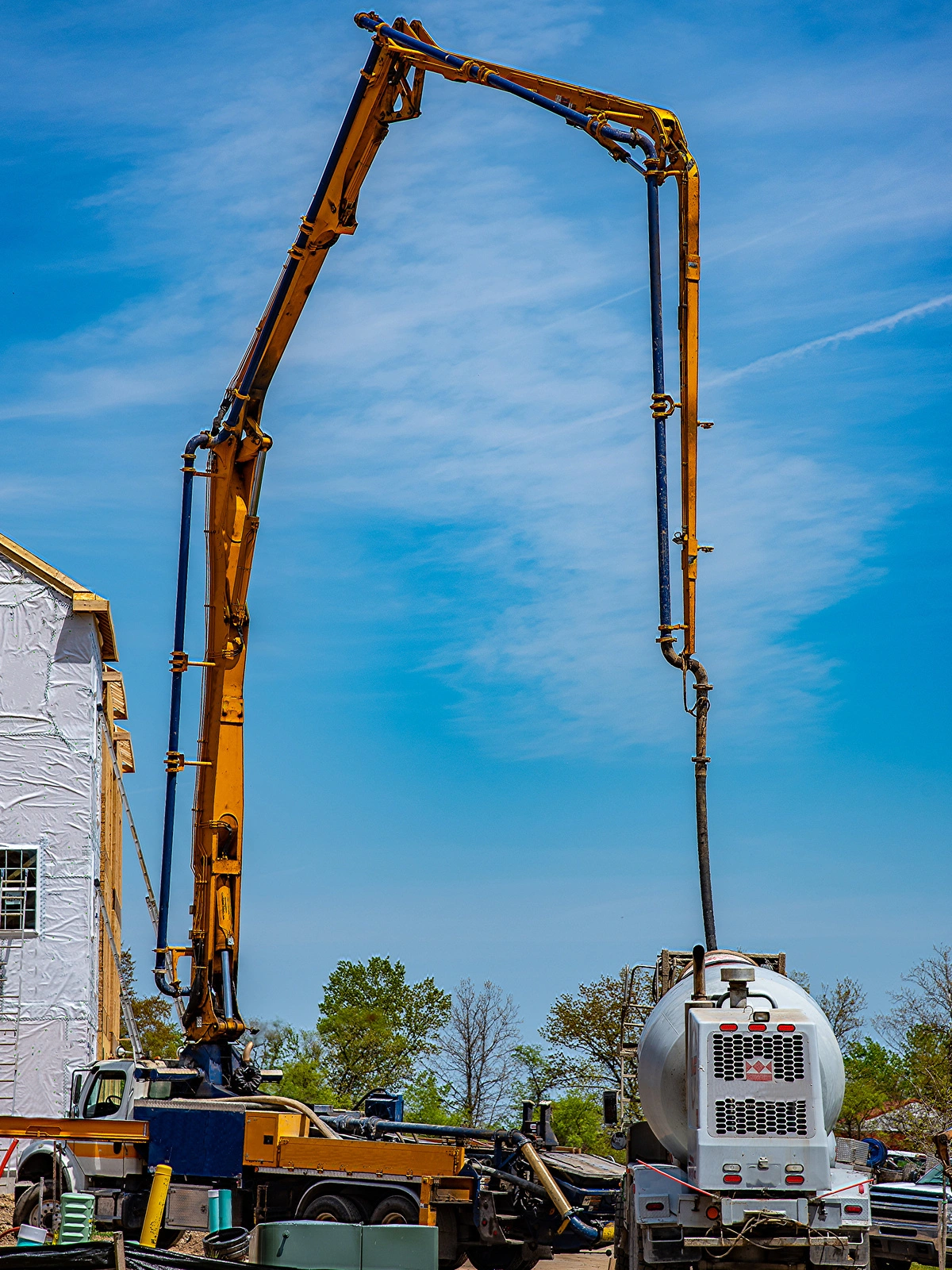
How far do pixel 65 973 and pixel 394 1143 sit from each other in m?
14.9

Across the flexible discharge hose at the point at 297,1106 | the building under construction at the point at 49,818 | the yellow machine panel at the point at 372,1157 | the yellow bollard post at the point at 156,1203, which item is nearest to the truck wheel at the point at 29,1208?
the yellow bollard post at the point at 156,1203

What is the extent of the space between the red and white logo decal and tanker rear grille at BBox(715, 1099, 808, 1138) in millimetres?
176

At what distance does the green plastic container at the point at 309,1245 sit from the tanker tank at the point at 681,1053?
3.05 metres

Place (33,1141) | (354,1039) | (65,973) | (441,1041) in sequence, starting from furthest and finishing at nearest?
(441,1041), (354,1039), (65,973), (33,1141)

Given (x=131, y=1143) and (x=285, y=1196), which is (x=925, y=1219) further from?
(x=131, y=1143)

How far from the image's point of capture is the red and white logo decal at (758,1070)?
12.2 meters

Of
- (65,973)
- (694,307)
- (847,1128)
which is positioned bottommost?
(847,1128)

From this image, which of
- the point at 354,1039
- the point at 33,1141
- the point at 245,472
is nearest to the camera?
the point at 33,1141

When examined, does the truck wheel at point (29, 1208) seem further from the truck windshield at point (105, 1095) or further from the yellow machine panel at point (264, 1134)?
the yellow machine panel at point (264, 1134)

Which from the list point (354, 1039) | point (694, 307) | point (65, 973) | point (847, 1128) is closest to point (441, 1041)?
point (354, 1039)

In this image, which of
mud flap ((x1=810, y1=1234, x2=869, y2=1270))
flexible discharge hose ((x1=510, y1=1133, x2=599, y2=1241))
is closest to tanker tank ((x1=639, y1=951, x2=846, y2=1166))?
mud flap ((x1=810, y1=1234, x2=869, y2=1270))

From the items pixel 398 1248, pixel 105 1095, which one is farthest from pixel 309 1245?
pixel 105 1095

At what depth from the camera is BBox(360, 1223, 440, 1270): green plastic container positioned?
1380cm

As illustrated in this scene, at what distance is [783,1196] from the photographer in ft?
39.5
